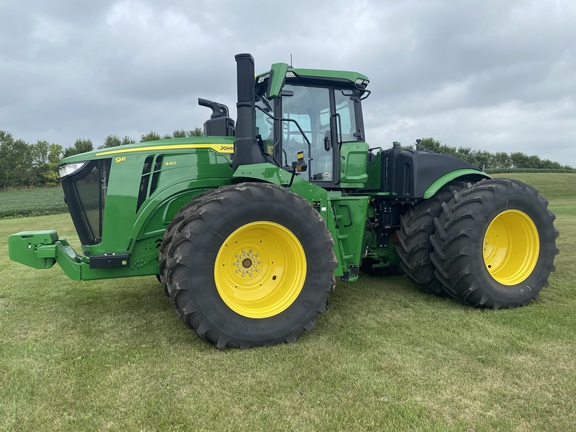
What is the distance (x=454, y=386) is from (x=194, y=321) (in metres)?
2.04

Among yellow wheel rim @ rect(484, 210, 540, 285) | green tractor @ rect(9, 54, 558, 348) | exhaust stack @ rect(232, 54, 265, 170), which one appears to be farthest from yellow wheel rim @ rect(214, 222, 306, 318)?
yellow wheel rim @ rect(484, 210, 540, 285)

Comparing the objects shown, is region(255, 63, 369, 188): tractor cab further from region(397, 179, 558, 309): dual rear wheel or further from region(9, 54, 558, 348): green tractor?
region(397, 179, 558, 309): dual rear wheel

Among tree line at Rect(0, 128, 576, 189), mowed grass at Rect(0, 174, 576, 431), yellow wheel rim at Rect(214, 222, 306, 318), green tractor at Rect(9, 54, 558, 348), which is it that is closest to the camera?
mowed grass at Rect(0, 174, 576, 431)

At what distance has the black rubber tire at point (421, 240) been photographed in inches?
196

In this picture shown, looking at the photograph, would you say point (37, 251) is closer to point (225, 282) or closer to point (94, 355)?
point (94, 355)

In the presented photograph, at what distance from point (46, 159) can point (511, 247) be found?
76946 mm

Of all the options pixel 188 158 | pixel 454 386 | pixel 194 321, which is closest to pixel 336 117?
pixel 188 158

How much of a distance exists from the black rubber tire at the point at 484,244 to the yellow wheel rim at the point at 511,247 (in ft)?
→ 0.04

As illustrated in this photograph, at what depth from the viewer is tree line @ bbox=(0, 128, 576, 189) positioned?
188ft

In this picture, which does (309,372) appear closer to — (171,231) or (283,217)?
(283,217)

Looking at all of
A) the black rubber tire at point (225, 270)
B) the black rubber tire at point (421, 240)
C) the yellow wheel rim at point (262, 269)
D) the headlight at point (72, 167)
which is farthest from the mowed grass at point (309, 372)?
the headlight at point (72, 167)

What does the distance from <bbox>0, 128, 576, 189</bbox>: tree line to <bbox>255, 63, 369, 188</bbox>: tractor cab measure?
4826 centimetres

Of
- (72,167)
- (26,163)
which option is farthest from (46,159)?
(72,167)

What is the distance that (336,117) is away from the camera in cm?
505
